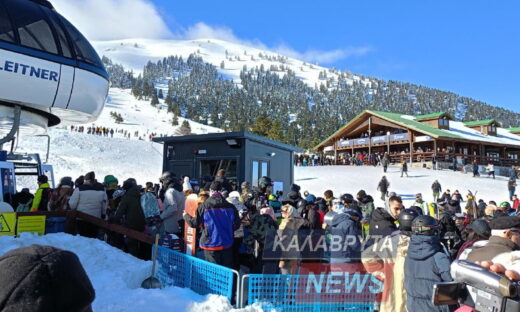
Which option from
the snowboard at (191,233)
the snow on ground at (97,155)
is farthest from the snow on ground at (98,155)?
the snowboard at (191,233)

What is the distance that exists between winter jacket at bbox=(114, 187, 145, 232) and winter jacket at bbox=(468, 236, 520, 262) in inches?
205

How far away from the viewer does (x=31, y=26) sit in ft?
25.0

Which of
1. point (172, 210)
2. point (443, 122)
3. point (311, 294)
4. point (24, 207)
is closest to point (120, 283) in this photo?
point (172, 210)

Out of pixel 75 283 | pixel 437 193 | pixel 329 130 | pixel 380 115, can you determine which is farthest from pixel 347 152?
pixel 329 130

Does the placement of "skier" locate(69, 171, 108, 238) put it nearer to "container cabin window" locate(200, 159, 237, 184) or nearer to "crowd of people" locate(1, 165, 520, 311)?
"crowd of people" locate(1, 165, 520, 311)

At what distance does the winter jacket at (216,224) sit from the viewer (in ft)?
17.7

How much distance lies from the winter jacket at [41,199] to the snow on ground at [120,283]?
5.39ft

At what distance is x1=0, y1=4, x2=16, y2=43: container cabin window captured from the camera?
282 inches

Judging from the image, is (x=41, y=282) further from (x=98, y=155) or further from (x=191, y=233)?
(x=98, y=155)

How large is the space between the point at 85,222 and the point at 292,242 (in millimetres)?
4049

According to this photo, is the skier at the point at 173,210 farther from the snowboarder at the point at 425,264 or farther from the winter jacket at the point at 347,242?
the snowboarder at the point at 425,264

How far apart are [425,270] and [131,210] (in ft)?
15.9

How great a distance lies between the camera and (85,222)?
7215 mm

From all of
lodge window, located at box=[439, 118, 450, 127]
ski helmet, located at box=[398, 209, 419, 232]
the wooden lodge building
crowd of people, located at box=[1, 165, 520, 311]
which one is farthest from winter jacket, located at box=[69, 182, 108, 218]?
lodge window, located at box=[439, 118, 450, 127]
